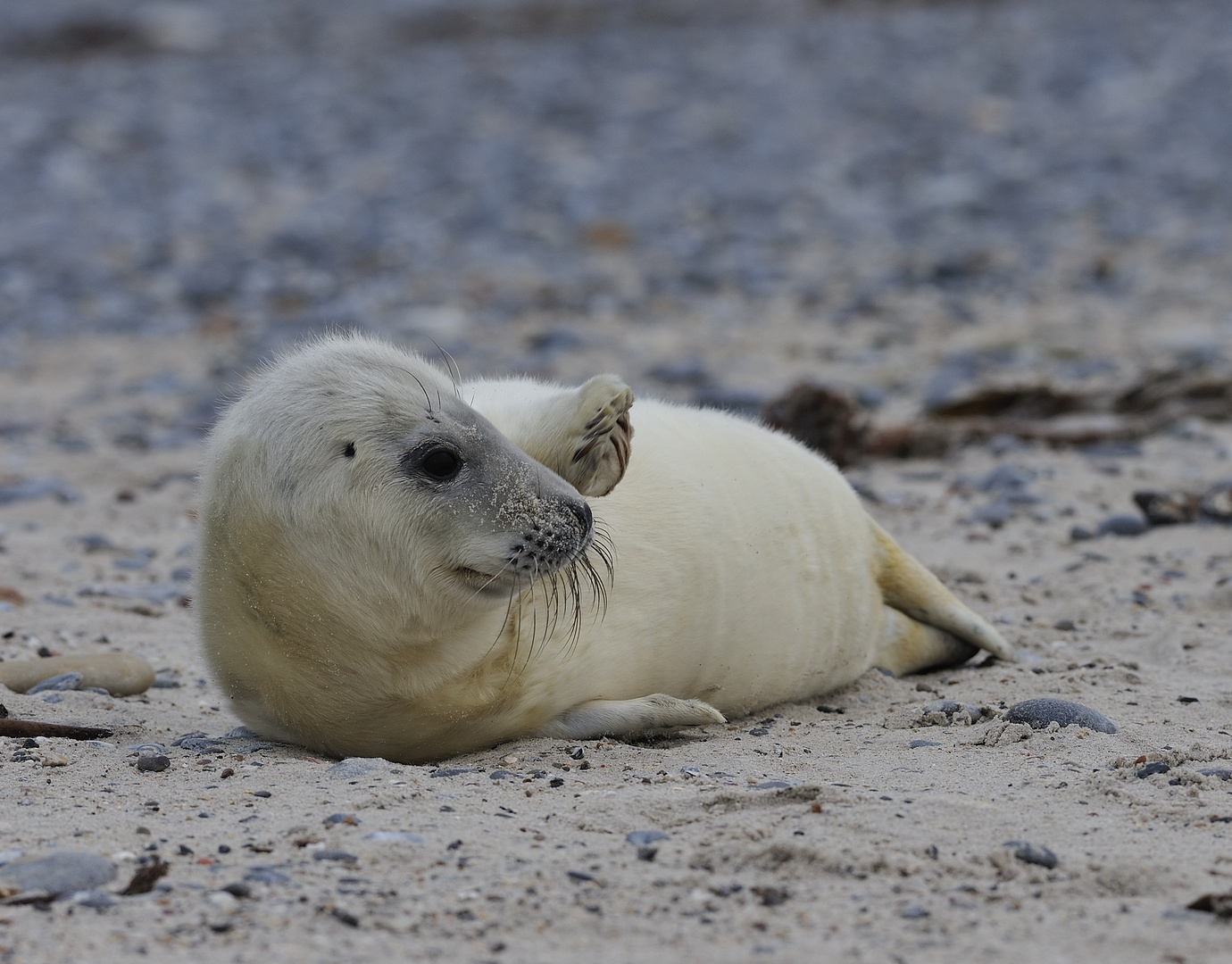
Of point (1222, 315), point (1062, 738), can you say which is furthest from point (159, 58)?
point (1062, 738)

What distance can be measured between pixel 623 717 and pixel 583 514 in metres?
0.61

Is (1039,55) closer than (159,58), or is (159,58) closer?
(1039,55)

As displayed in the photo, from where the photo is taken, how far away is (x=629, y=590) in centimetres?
354

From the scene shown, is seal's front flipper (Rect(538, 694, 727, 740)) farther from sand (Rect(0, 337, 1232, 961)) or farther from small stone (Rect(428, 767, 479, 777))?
small stone (Rect(428, 767, 479, 777))

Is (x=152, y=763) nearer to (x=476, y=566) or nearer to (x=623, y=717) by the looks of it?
(x=476, y=566)

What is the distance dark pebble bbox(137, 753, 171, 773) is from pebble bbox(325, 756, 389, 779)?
352mm

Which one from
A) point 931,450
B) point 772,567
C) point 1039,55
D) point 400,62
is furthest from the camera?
point 400,62

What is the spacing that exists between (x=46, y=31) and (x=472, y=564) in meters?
19.2

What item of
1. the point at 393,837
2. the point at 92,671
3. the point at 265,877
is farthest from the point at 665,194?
the point at 265,877

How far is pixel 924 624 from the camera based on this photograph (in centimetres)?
437

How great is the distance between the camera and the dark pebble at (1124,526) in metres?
5.32

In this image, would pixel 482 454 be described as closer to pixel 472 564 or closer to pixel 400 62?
pixel 472 564

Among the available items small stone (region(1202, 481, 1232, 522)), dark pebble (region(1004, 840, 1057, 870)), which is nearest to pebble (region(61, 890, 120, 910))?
dark pebble (region(1004, 840, 1057, 870))

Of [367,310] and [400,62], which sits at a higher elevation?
[400,62]
